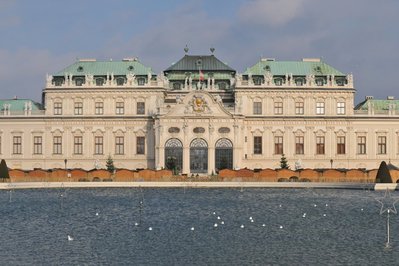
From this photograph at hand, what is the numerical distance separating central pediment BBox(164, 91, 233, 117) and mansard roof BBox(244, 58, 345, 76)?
25.2ft

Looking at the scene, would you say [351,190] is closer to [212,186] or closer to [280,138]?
[212,186]

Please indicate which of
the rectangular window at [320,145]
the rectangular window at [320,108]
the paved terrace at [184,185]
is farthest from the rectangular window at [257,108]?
the paved terrace at [184,185]

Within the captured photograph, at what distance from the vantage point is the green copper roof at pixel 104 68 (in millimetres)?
112438

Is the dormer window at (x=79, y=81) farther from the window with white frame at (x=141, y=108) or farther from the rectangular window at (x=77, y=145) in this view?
the window with white frame at (x=141, y=108)

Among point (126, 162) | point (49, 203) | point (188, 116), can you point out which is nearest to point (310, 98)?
point (188, 116)

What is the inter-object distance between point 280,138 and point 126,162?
68.5 feet

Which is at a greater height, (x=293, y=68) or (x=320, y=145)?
(x=293, y=68)

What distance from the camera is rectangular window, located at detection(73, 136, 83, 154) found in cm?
11112

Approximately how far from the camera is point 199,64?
116 meters

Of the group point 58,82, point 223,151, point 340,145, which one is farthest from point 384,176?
point 58,82

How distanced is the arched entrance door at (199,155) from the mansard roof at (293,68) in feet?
40.0

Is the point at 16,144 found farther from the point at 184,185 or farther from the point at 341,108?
the point at 341,108

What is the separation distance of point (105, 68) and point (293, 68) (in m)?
25.8

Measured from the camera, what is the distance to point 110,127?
110812 millimetres
